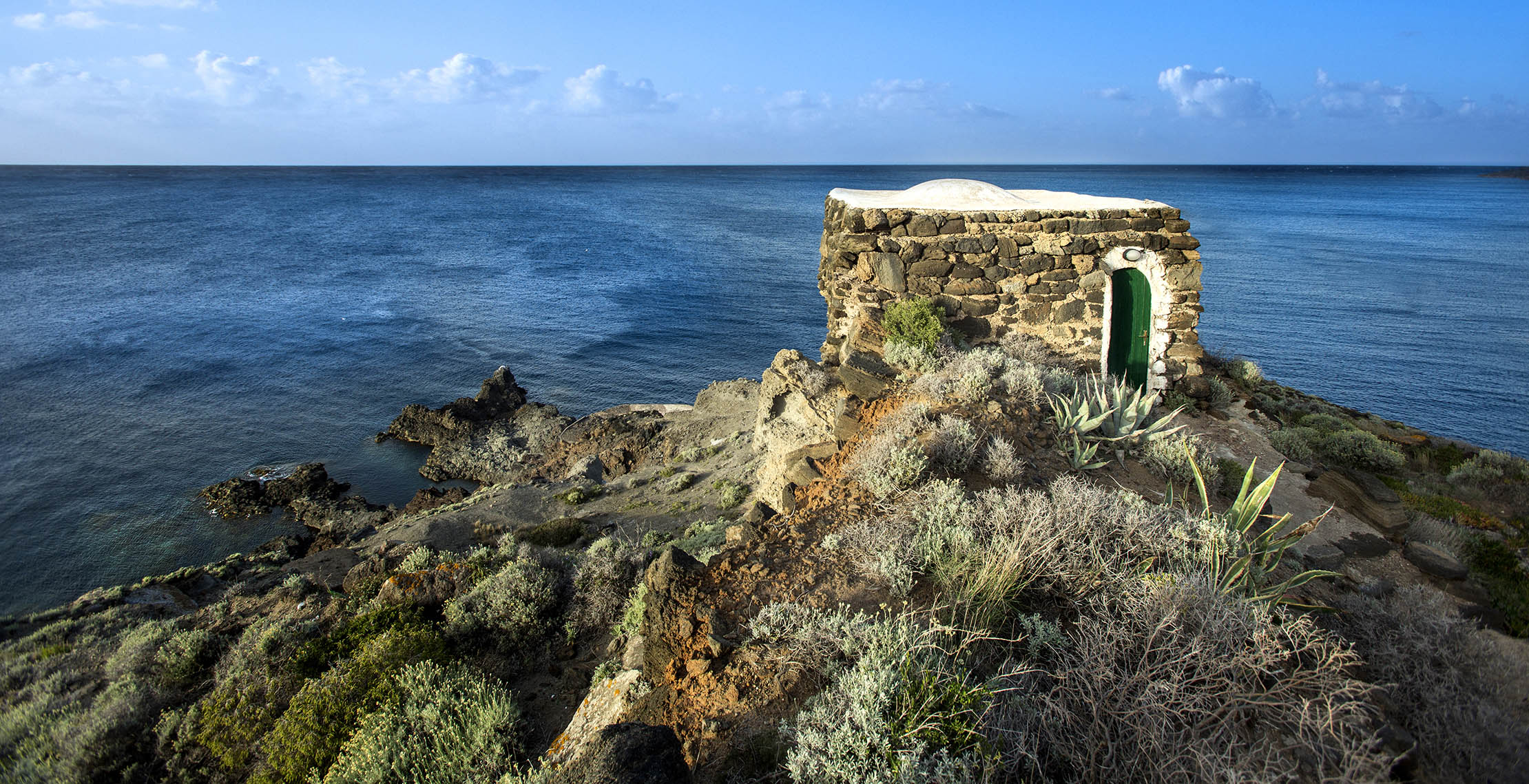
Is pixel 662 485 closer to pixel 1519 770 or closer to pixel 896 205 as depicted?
pixel 896 205

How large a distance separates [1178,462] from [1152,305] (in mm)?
4248

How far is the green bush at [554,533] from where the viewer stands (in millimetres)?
9445

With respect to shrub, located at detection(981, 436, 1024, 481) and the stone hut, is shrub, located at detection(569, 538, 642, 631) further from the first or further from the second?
the stone hut

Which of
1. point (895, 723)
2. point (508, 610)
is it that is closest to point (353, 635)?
point (508, 610)

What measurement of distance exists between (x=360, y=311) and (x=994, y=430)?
34.1 metres

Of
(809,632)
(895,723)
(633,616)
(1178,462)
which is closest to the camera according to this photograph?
(895,723)

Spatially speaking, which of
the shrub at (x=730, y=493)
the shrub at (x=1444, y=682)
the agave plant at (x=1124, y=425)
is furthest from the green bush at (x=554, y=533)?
the shrub at (x=1444, y=682)

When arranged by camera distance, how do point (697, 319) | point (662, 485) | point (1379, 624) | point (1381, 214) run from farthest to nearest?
point (1381, 214) < point (697, 319) < point (662, 485) < point (1379, 624)

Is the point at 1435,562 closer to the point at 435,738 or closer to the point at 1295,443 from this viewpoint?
the point at 1295,443

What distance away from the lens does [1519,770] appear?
11.1ft

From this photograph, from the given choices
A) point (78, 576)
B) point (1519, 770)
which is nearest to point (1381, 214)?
point (1519, 770)

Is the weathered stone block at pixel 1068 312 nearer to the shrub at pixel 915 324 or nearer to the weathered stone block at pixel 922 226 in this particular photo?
the shrub at pixel 915 324

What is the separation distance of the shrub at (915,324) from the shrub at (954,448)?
295 centimetres

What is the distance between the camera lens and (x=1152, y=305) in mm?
10430
